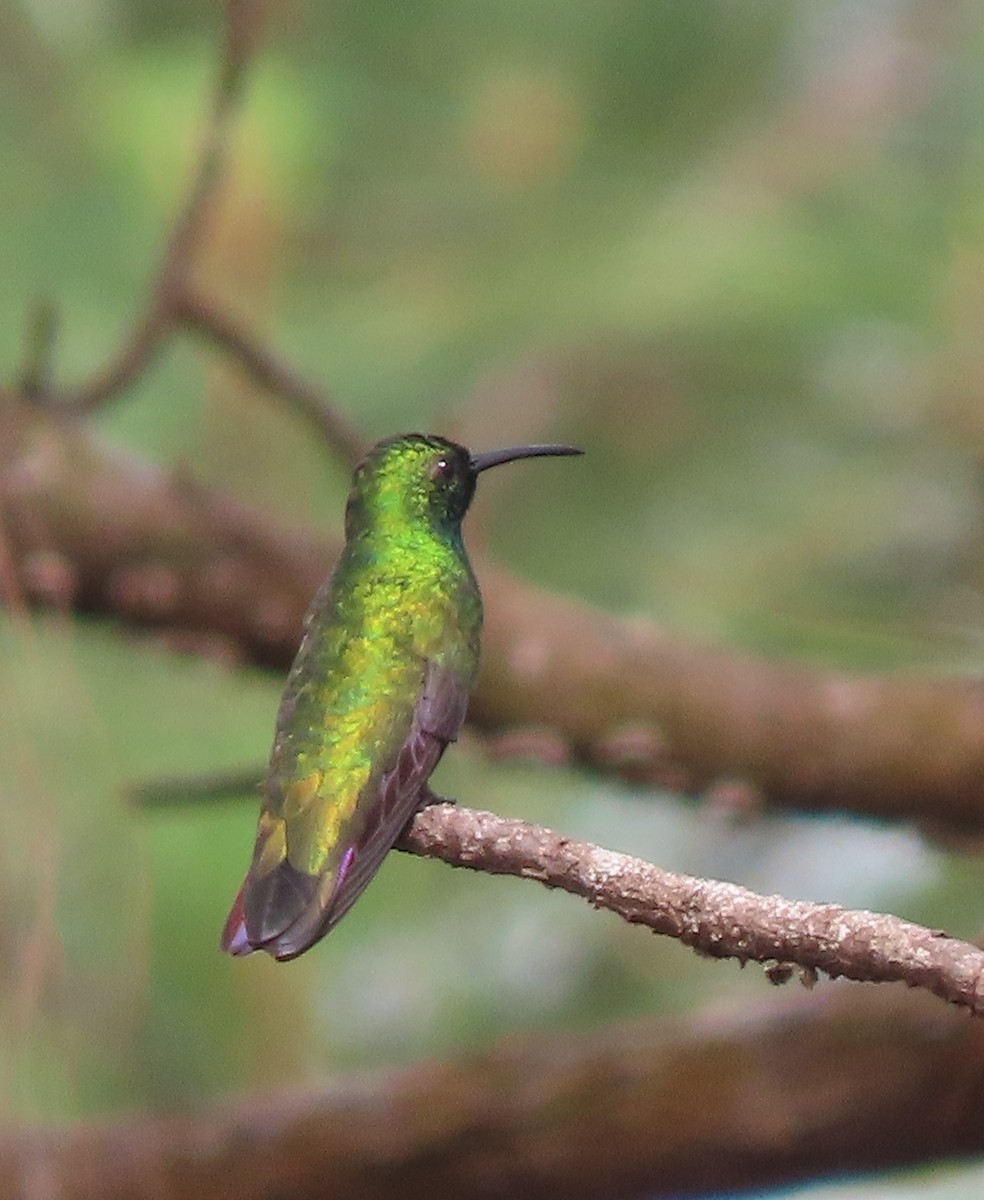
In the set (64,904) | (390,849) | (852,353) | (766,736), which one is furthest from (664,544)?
(390,849)

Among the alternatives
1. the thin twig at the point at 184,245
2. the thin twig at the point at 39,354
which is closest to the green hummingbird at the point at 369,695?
the thin twig at the point at 184,245

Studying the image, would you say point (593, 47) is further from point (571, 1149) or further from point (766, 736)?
point (571, 1149)

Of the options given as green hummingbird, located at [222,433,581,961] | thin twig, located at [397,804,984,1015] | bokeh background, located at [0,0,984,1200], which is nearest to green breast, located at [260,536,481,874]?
green hummingbird, located at [222,433,581,961]

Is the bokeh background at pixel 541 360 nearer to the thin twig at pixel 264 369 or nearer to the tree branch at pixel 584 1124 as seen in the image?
the thin twig at pixel 264 369

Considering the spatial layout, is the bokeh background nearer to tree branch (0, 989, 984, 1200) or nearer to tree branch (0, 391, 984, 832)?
tree branch (0, 391, 984, 832)

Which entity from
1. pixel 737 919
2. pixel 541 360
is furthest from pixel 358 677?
pixel 541 360

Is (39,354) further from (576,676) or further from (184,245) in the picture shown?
(576,676)

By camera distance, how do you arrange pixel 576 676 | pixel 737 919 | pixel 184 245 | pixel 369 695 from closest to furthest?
1. pixel 737 919
2. pixel 369 695
3. pixel 184 245
4. pixel 576 676
